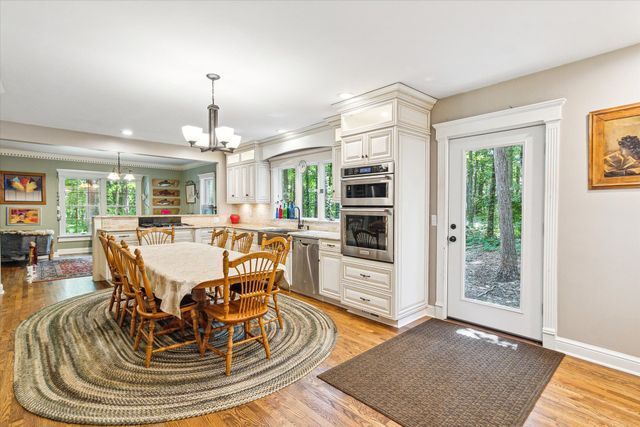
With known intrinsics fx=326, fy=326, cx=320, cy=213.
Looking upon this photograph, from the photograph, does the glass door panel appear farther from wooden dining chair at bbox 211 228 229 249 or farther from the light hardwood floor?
wooden dining chair at bbox 211 228 229 249

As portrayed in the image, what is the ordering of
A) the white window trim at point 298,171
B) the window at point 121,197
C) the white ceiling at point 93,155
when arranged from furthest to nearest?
the window at point 121,197 < the white ceiling at point 93,155 < the white window trim at point 298,171

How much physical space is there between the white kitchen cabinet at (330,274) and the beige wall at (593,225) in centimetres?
222

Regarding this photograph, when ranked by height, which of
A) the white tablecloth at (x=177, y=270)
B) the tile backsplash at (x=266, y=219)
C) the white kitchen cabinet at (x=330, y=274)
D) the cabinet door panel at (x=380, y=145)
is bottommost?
the white kitchen cabinet at (x=330, y=274)

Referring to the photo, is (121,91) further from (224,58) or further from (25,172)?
(25,172)

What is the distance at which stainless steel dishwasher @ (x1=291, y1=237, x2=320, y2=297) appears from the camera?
4379 millimetres

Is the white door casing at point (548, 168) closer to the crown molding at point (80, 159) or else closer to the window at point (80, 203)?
the crown molding at point (80, 159)

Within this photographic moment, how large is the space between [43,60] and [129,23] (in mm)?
1190

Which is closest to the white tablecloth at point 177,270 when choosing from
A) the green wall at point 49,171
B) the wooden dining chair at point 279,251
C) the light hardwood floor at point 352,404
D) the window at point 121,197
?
the wooden dining chair at point 279,251

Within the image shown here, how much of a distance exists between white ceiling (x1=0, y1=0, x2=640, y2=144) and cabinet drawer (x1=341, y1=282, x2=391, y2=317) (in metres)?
2.20

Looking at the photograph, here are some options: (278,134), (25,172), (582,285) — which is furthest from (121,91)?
(25,172)

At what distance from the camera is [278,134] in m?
5.48

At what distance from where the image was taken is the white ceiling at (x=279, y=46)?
6.75 ft

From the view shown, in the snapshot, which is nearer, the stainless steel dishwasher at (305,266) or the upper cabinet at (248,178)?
the stainless steel dishwasher at (305,266)

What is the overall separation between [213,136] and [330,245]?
75.1 inches
